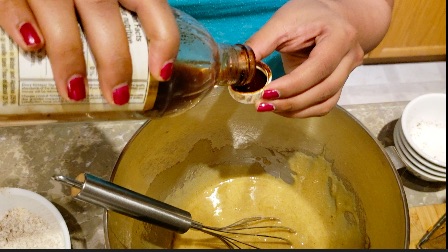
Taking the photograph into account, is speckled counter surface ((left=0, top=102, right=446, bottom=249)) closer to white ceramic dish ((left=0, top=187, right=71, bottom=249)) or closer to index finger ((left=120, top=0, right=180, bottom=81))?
white ceramic dish ((left=0, top=187, right=71, bottom=249))

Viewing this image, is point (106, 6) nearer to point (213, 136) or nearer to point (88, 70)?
point (88, 70)

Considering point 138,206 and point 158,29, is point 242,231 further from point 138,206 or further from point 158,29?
point 158,29

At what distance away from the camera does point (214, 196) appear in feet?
2.37

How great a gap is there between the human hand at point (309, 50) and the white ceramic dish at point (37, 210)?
265 millimetres

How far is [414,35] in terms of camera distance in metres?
1.15

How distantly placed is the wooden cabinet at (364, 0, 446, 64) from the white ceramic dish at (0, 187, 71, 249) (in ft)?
2.69

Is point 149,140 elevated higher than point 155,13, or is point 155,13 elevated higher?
point 155,13

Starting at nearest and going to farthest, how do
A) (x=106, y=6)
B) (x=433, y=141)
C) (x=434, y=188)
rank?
(x=106, y=6)
(x=434, y=188)
(x=433, y=141)

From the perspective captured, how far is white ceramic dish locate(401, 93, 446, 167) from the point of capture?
31.3 inches

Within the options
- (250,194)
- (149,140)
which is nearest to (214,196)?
(250,194)

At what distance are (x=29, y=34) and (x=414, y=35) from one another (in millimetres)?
1020

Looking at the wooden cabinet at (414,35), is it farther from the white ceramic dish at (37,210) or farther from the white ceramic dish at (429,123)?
the white ceramic dish at (37,210)

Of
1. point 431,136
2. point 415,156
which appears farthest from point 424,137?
point 415,156

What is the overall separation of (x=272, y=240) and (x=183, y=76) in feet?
1.11
